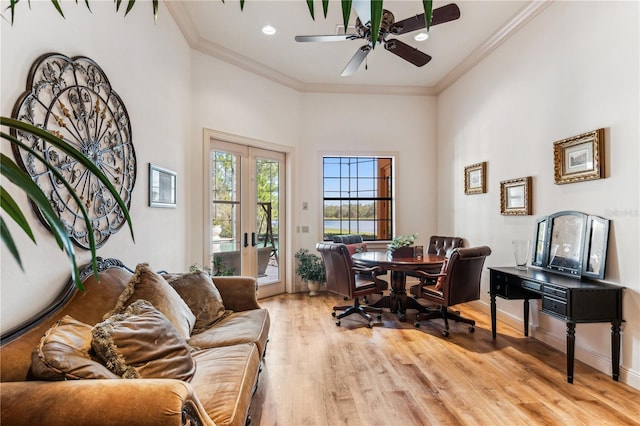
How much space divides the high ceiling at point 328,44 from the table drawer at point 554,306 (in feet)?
9.21

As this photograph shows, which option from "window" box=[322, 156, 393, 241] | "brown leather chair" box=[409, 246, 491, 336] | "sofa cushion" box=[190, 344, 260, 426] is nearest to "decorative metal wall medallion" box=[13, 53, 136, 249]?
"sofa cushion" box=[190, 344, 260, 426]

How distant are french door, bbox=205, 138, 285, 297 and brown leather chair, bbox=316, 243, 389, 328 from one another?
135cm

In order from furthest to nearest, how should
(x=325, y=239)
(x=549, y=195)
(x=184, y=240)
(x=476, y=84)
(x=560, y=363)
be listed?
(x=325, y=239) → (x=476, y=84) → (x=184, y=240) → (x=549, y=195) → (x=560, y=363)

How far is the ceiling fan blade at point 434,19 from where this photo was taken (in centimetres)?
276

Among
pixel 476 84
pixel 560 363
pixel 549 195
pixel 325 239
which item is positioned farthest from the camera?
pixel 325 239

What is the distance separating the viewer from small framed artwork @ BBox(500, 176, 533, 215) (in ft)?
11.6

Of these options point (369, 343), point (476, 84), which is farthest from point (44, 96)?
point (476, 84)

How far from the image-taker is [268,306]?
181 inches

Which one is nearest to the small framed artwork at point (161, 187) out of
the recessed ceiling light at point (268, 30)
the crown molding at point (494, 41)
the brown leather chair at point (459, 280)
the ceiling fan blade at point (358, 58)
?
the recessed ceiling light at point (268, 30)

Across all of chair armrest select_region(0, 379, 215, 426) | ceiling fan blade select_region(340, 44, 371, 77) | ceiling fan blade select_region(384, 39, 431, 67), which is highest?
ceiling fan blade select_region(384, 39, 431, 67)

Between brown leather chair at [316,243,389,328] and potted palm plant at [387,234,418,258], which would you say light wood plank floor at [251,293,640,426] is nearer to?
brown leather chair at [316,243,389,328]

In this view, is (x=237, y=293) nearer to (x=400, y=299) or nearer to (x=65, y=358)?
(x=65, y=358)

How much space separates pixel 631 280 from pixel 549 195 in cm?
105

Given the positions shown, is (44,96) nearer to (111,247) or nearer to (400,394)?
(111,247)
